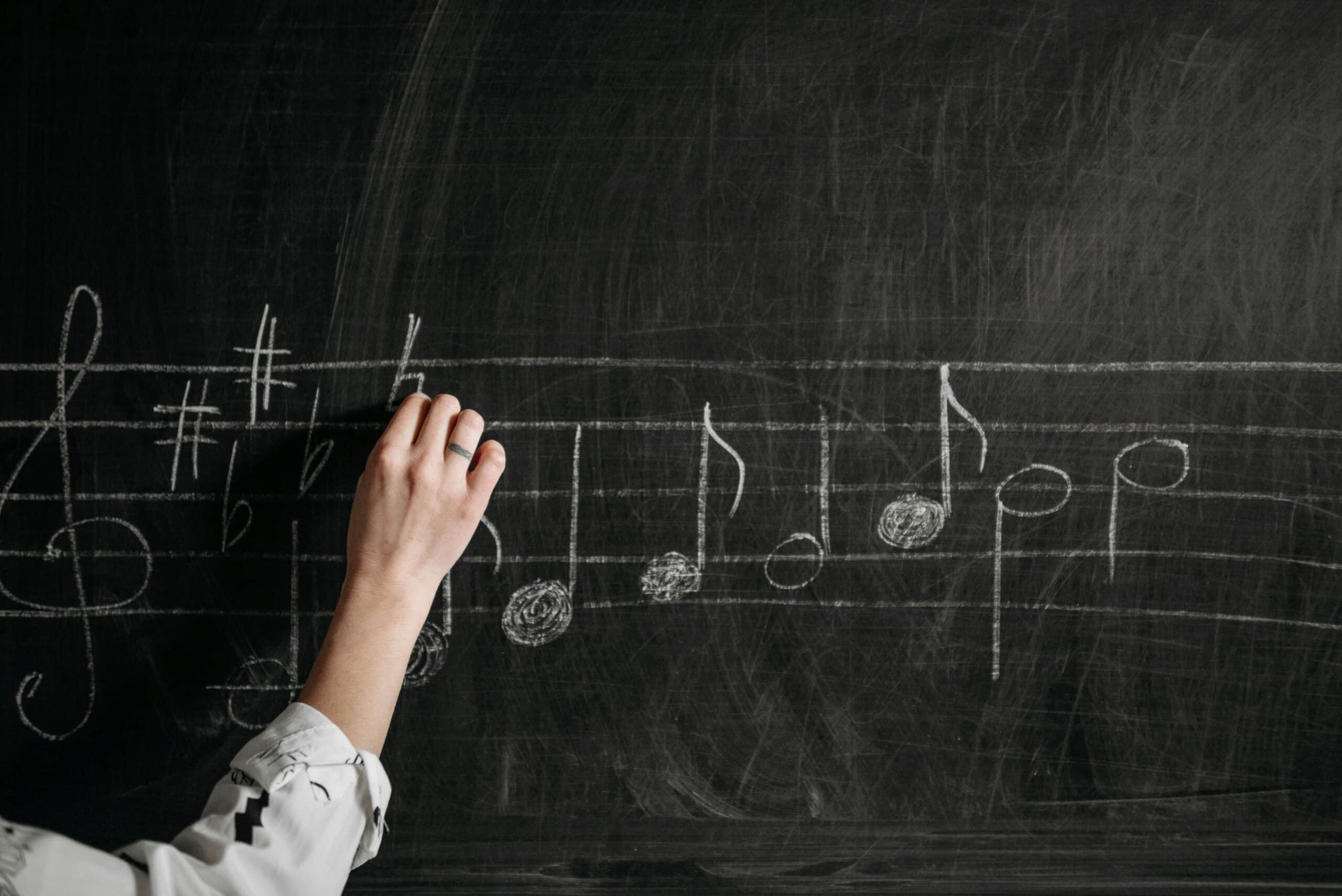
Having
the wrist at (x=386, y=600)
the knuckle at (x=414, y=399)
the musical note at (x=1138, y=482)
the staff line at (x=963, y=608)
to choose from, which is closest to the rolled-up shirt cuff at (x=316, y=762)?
the wrist at (x=386, y=600)

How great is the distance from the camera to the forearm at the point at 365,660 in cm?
90

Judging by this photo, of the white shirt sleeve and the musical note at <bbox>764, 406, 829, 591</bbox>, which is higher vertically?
the musical note at <bbox>764, 406, 829, 591</bbox>

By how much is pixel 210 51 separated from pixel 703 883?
1.21 m

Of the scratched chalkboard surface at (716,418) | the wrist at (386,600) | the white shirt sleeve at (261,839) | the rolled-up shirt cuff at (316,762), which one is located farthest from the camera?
the scratched chalkboard surface at (716,418)

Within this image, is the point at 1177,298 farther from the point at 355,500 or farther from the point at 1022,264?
the point at 355,500

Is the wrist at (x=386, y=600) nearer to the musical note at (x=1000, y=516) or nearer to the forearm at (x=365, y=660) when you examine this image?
the forearm at (x=365, y=660)

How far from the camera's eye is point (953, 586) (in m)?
1.08

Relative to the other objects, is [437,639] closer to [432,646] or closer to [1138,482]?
[432,646]

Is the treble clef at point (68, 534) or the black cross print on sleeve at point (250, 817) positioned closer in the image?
the black cross print on sleeve at point (250, 817)

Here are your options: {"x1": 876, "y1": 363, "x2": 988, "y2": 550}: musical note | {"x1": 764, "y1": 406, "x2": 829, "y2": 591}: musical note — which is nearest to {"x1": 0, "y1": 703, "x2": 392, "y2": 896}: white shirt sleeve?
{"x1": 764, "y1": 406, "x2": 829, "y2": 591}: musical note

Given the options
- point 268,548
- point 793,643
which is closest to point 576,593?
point 793,643

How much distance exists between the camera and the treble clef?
3.45ft

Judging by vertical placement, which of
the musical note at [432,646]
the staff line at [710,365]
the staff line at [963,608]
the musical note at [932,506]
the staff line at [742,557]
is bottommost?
the musical note at [432,646]

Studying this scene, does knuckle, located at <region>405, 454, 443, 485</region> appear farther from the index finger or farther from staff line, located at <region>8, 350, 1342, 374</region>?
staff line, located at <region>8, 350, 1342, 374</region>
